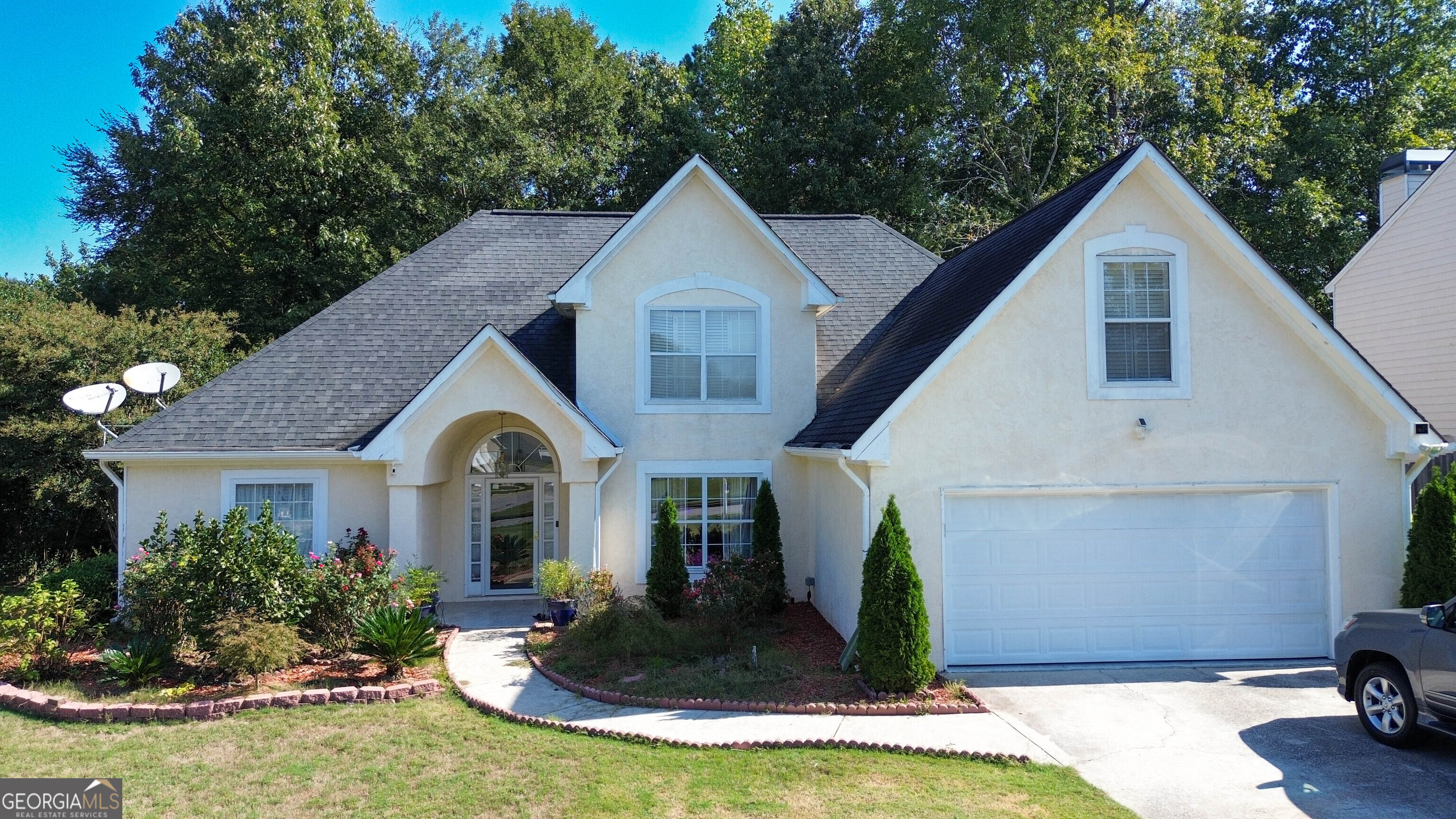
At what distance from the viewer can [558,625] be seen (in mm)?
12023

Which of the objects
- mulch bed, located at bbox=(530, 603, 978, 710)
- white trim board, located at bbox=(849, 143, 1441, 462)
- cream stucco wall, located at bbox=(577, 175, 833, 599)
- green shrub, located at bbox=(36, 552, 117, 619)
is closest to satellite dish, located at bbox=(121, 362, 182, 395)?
green shrub, located at bbox=(36, 552, 117, 619)

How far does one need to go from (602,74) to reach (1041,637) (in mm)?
29083

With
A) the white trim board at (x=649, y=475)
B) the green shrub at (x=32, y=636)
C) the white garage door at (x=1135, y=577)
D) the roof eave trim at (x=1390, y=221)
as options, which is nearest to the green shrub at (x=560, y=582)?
the white trim board at (x=649, y=475)

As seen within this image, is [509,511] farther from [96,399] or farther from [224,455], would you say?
[96,399]

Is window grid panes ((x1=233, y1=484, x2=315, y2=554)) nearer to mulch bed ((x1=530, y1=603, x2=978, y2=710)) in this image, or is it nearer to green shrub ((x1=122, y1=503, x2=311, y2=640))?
green shrub ((x1=122, y1=503, x2=311, y2=640))

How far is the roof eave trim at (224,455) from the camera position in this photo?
12.1 m

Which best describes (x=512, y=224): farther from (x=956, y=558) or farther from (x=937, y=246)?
(x=937, y=246)

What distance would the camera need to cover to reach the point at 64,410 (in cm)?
1739

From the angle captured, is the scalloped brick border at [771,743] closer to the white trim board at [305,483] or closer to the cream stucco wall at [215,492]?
the cream stucco wall at [215,492]

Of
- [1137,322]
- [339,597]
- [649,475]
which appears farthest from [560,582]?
[1137,322]

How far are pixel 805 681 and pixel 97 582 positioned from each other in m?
11.5

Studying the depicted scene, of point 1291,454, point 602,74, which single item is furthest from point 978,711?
point 602,74

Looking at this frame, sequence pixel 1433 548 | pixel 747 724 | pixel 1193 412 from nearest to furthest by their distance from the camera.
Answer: pixel 747 724, pixel 1433 548, pixel 1193 412

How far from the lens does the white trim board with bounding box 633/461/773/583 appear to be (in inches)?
525
